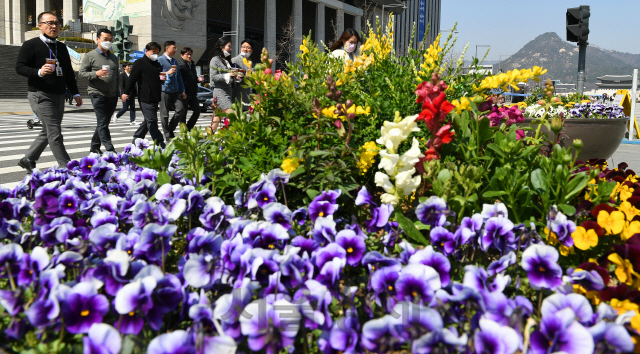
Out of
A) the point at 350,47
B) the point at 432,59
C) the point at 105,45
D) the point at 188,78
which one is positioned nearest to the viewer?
the point at 432,59

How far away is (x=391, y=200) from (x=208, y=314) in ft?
3.75

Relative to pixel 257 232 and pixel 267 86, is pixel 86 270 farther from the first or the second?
pixel 267 86

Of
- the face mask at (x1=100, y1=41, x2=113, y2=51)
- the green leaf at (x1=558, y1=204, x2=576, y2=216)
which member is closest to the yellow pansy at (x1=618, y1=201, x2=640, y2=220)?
the green leaf at (x1=558, y1=204, x2=576, y2=216)

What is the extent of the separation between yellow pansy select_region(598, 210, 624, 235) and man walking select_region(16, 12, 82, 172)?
5.28 meters

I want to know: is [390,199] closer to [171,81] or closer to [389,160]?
[389,160]

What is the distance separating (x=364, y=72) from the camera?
4.02 metres

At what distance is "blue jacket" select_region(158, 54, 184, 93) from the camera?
782 cm

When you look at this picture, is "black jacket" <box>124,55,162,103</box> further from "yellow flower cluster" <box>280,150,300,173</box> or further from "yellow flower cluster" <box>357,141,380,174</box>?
"yellow flower cluster" <box>357,141,380,174</box>

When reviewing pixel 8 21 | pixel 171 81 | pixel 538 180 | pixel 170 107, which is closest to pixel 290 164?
pixel 538 180

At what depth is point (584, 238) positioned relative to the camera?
78.2 inches

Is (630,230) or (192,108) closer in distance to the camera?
(630,230)

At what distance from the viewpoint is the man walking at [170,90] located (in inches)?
308

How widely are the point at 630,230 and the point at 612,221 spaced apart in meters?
0.07

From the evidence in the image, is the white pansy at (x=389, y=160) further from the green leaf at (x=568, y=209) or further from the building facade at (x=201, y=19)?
the building facade at (x=201, y=19)
